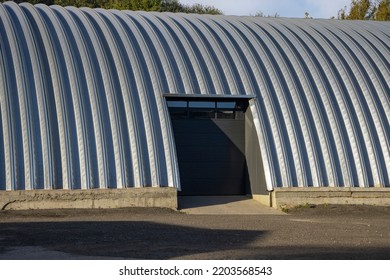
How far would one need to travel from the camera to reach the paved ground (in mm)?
14523

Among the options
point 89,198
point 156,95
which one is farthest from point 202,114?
point 89,198

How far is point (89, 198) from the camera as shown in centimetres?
2442

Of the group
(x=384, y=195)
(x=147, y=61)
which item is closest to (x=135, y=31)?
(x=147, y=61)

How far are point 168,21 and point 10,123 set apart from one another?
9759 mm

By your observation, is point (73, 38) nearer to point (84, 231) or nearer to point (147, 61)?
point (147, 61)

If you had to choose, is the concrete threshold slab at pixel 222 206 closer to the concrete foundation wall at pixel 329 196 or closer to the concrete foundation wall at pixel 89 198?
the concrete foundation wall at pixel 329 196

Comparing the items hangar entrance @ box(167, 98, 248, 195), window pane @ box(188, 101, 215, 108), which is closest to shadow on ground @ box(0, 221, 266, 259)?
hangar entrance @ box(167, 98, 248, 195)

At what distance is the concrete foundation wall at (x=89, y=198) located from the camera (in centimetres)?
2389

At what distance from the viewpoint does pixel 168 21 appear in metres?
31.8

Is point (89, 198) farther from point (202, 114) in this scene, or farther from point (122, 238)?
point (122, 238)

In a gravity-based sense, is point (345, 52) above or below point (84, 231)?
above

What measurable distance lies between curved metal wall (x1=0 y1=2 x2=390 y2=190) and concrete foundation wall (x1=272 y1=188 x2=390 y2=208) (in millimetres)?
282

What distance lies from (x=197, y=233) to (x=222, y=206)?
7.93 metres

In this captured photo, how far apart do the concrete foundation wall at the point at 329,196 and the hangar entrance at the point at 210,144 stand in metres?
3.37
